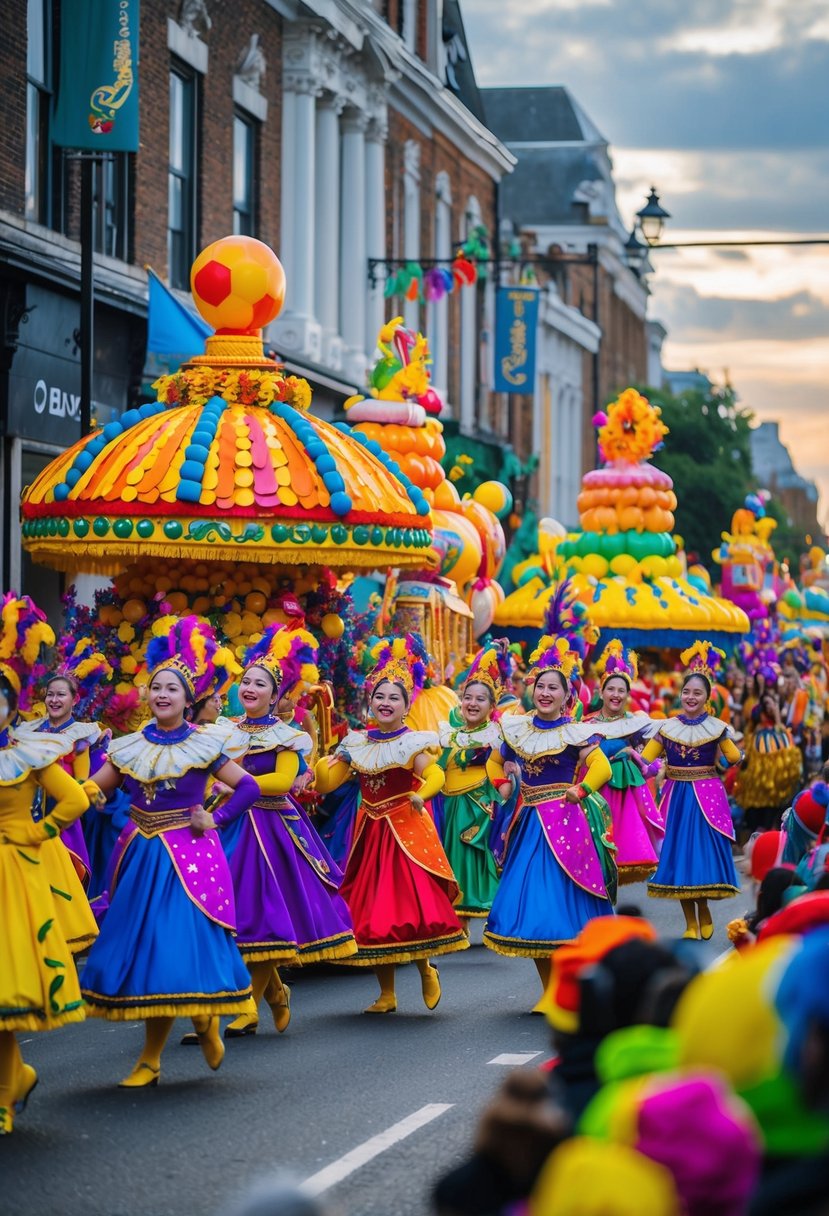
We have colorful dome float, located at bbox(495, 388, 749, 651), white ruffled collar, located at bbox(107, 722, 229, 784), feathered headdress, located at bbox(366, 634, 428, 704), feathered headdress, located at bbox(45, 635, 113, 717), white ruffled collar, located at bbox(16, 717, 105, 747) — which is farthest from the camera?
colorful dome float, located at bbox(495, 388, 749, 651)

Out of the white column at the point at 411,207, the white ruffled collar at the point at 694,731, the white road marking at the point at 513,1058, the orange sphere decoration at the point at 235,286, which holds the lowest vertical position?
the white road marking at the point at 513,1058

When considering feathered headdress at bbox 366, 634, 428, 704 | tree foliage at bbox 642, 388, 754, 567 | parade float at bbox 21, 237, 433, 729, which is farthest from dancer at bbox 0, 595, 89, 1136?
tree foliage at bbox 642, 388, 754, 567

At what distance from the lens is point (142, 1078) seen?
8.98 meters

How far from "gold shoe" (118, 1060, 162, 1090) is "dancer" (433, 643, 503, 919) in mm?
5181

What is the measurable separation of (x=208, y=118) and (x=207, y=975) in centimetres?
1647

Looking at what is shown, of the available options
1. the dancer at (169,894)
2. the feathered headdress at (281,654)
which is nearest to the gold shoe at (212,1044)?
the dancer at (169,894)

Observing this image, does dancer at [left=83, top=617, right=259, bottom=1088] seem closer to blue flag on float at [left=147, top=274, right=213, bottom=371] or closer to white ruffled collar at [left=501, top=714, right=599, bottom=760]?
white ruffled collar at [left=501, top=714, right=599, bottom=760]

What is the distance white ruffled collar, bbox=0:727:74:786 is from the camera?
8438 mm

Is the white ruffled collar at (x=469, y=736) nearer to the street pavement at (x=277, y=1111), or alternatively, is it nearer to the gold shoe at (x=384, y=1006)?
the street pavement at (x=277, y=1111)

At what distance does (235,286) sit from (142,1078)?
695 centimetres

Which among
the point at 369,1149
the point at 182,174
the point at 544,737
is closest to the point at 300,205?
the point at 182,174

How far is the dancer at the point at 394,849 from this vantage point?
11281 millimetres

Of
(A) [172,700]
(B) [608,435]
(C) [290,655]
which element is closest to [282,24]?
(B) [608,435]

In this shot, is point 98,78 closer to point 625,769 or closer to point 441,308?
point 625,769
